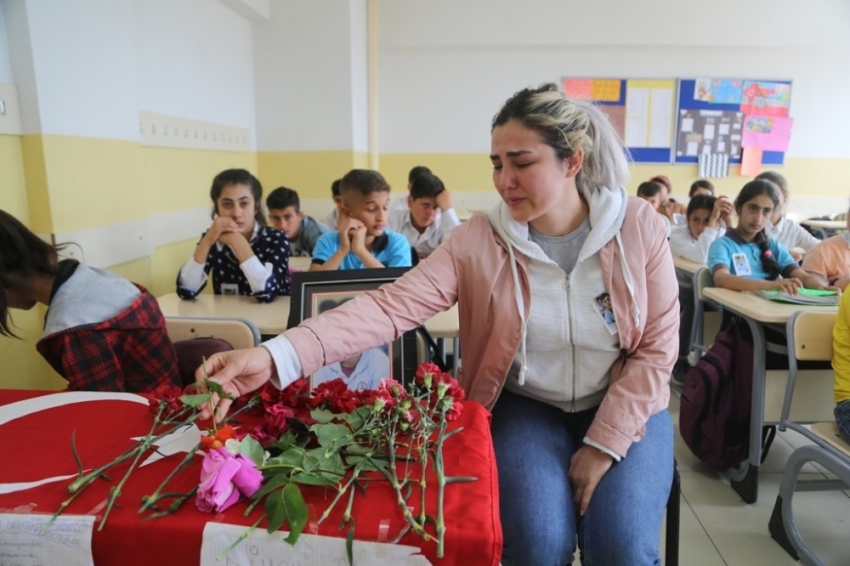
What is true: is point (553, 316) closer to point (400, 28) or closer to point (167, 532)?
point (167, 532)

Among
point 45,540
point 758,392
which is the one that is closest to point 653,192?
point 758,392

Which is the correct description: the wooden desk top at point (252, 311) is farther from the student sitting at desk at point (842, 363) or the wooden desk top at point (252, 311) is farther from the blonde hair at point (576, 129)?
the student sitting at desk at point (842, 363)

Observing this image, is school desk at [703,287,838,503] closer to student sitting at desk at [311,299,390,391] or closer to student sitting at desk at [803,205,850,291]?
student sitting at desk at [803,205,850,291]

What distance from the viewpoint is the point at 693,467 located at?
8.17 ft

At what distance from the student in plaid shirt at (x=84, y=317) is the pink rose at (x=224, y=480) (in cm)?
87

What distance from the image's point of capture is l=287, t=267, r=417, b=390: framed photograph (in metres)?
1.61

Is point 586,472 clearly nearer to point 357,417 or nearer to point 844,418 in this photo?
point 357,417

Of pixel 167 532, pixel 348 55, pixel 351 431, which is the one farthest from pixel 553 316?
pixel 348 55

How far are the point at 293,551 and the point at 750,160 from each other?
6.42 meters

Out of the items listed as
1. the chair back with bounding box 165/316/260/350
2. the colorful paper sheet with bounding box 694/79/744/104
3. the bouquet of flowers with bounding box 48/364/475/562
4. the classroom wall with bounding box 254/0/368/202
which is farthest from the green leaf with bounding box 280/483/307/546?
the colorful paper sheet with bounding box 694/79/744/104

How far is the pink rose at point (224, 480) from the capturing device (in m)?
0.72

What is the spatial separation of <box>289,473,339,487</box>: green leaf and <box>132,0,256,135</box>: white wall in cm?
287

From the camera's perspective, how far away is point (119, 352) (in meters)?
1.52

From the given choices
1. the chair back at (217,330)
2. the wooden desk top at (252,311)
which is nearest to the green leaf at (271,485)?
the chair back at (217,330)
